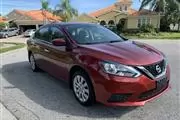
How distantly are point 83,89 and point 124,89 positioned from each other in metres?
0.98

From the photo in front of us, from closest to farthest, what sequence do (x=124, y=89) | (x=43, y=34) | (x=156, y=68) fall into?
(x=124, y=89)
(x=156, y=68)
(x=43, y=34)

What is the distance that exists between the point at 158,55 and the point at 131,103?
110cm

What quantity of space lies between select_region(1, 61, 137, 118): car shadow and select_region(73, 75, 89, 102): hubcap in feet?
0.58

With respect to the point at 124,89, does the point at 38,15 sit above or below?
above

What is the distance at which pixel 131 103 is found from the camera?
13.4 ft

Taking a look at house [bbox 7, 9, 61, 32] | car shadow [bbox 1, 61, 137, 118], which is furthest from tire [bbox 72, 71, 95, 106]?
house [bbox 7, 9, 61, 32]

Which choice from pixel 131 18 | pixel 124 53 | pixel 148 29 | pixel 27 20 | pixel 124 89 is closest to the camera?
pixel 124 89

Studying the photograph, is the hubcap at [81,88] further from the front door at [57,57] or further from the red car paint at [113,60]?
the front door at [57,57]

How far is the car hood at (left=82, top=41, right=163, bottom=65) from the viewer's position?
4113mm

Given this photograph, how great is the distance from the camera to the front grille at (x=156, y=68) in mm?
4105

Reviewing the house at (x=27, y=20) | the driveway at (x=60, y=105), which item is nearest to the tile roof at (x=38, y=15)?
the house at (x=27, y=20)

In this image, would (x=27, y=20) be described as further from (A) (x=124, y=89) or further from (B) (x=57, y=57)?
(A) (x=124, y=89)

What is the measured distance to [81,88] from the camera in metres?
4.74

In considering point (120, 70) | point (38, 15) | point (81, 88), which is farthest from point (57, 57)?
point (38, 15)
